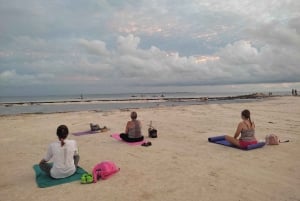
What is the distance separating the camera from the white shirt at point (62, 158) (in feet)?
19.2

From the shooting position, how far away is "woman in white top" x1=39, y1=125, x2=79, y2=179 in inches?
230

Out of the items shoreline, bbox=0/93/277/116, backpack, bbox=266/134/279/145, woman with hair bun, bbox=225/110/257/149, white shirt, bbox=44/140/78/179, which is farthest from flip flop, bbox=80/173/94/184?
shoreline, bbox=0/93/277/116

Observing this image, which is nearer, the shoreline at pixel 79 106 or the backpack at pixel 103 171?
the backpack at pixel 103 171

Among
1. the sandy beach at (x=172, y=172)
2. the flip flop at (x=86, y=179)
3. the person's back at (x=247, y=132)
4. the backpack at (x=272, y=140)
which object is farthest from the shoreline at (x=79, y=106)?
the flip flop at (x=86, y=179)

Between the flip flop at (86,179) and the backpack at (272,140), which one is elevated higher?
the backpack at (272,140)

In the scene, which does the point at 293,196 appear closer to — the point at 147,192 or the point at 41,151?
the point at 147,192

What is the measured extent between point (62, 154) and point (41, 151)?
3.97m

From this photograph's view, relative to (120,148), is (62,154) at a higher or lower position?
higher

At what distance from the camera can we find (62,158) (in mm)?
5996

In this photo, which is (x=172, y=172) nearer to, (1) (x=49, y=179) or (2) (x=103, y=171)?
(2) (x=103, y=171)

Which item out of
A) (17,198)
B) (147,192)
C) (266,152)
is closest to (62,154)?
(17,198)

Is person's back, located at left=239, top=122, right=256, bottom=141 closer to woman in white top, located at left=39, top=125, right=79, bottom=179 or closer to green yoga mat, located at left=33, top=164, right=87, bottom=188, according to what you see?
green yoga mat, located at left=33, top=164, right=87, bottom=188

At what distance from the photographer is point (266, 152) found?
8.09 m

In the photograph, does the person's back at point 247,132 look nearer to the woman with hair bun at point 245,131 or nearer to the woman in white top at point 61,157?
the woman with hair bun at point 245,131
